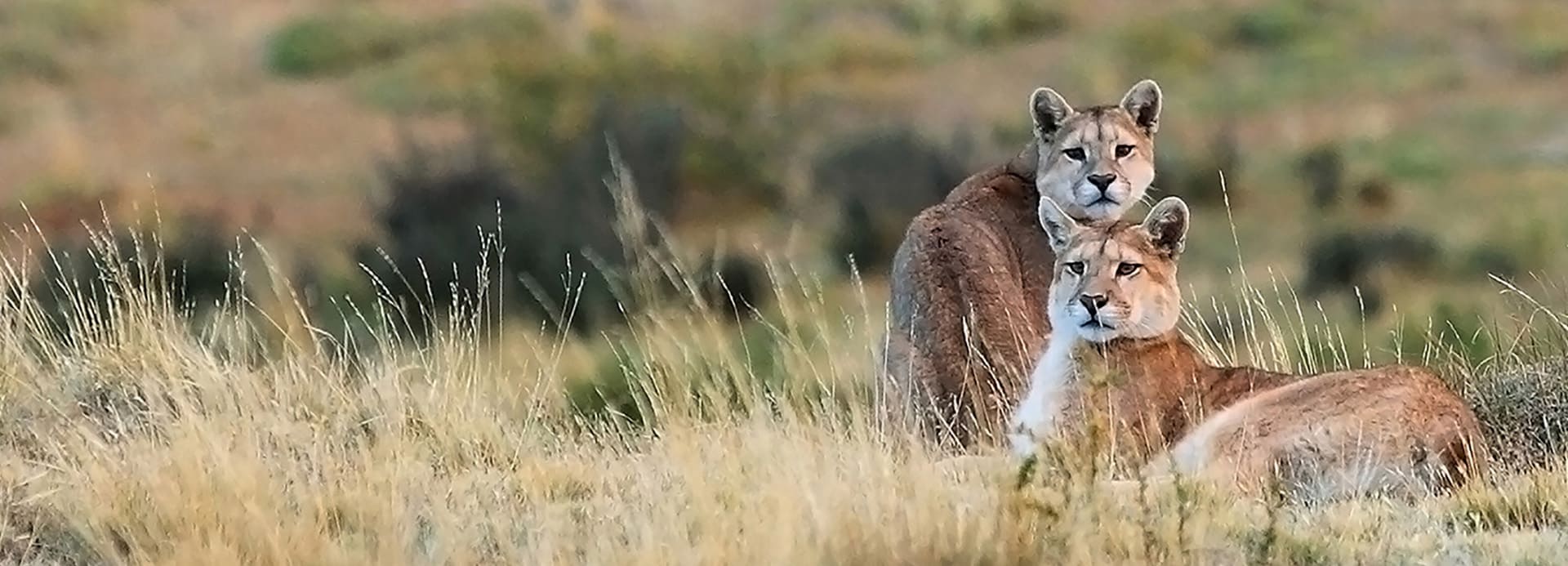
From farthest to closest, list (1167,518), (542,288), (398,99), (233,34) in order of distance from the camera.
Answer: (233,34) → (398,99) → (542,288) → (1167,518)

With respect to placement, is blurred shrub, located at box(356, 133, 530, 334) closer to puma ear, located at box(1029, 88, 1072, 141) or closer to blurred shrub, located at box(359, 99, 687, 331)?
blurred shrub, located at box(359, 99, 687, 331)

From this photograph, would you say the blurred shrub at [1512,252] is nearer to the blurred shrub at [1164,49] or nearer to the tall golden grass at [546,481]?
the blurred shrub at [1164,49]

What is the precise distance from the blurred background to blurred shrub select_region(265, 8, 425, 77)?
0.07 m

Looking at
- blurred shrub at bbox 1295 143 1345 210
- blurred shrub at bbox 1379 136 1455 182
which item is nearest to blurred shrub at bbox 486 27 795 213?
blurred shrub at bbox 1295 143 1345 210

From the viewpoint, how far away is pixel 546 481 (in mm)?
7852

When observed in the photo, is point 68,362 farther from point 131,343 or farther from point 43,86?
point 43,86

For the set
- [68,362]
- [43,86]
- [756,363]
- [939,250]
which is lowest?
[43,86]

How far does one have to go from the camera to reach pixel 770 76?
38.1 meters

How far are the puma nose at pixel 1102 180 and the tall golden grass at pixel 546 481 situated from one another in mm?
932

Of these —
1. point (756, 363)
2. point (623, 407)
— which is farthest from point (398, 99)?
point (623, 407)

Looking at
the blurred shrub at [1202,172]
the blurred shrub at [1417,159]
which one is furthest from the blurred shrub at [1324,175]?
the blurred shrub at [1417,159]

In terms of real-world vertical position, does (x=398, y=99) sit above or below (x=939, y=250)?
below

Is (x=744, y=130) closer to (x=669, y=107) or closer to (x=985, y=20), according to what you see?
(x=669, y=107)

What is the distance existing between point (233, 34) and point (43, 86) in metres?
3.80
